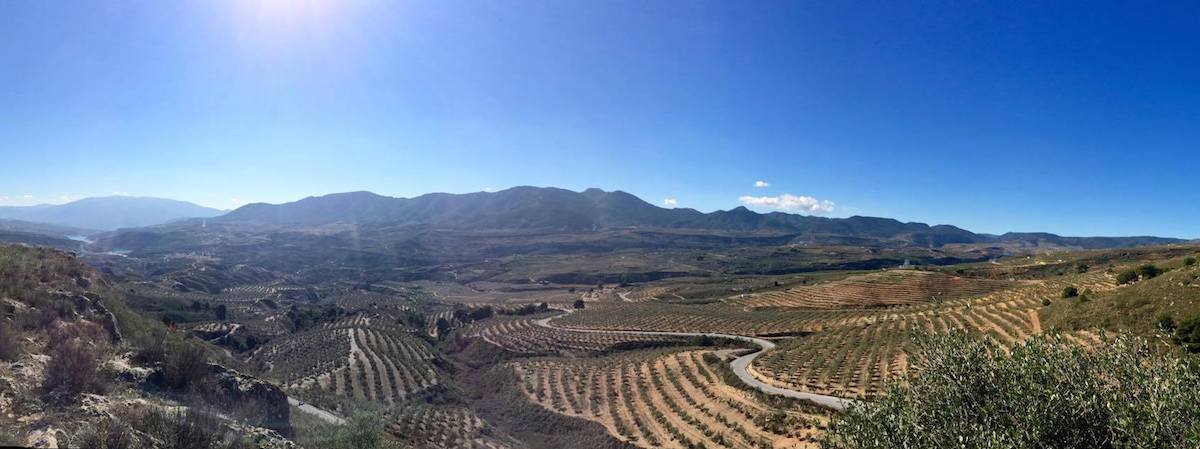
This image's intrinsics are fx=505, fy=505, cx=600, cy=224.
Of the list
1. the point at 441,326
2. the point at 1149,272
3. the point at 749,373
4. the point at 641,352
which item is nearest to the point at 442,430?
the point at 749,373

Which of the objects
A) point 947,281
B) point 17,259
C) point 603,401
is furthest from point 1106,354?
point 947,281

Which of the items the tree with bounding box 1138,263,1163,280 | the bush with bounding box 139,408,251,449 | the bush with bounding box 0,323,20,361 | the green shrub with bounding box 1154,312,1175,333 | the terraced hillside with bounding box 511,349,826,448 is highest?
the tree with bounding box 1138,263,1163,280

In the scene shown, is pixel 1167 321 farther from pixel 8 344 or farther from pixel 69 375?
pixel 8 344

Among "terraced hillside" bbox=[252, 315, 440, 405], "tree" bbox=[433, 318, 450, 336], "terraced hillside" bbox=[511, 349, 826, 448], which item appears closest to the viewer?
"terraced hillside" bbox=[511, 349, 826, 448]

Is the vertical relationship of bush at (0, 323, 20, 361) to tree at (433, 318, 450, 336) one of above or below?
above

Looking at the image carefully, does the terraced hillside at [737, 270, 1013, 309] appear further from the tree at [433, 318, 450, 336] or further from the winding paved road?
the tree at [433, 318, 450, 336]

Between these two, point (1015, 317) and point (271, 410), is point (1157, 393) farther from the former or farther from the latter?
point (1015, 317)

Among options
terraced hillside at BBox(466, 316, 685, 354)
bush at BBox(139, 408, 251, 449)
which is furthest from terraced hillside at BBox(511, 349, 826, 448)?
bush at BBox(139, 408, 251, 449)
